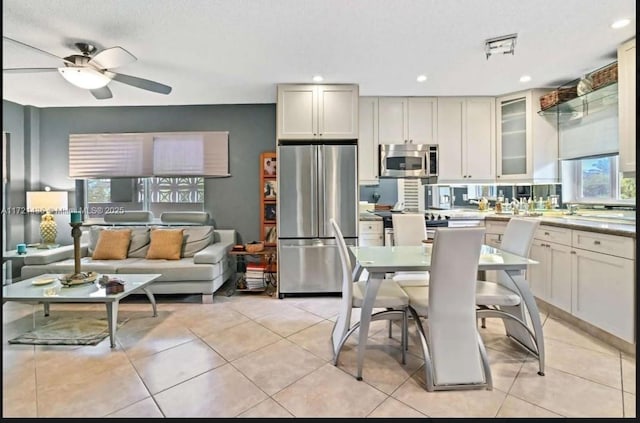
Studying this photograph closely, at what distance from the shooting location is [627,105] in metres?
2.66

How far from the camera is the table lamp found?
3.89 meters

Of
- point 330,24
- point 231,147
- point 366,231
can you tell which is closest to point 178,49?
point 330,24

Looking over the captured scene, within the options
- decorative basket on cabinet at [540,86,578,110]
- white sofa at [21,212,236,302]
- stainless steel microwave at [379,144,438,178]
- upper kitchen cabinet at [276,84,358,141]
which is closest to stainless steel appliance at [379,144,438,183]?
stainless steel microwave at [379,144,438,178]

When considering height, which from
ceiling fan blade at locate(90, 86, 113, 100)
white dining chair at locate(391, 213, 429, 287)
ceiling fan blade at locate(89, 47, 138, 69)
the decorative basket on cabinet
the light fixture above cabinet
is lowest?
white dining chair at locate(391, 213, 429, 287)

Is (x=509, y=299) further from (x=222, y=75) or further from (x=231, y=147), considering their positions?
(x=231, y=147)

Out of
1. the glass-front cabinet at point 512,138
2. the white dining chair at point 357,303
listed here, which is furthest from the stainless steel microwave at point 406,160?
the white dining chair at point 357,303

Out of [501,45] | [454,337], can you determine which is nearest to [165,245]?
[454,337]

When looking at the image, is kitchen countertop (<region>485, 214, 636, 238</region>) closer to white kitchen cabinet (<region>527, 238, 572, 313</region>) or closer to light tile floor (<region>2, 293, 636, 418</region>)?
white kitchen cabinet (<region>527, 238, 572, 313</region>)

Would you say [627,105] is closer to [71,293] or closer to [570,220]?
[570,220]

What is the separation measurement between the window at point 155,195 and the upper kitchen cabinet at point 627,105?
4.51 m

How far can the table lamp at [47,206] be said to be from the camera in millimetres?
3891

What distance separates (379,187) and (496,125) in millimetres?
1639

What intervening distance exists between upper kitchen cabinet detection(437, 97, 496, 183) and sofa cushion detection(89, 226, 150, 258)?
381 centimetres

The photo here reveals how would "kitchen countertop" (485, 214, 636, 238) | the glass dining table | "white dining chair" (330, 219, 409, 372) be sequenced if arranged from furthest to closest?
"kitchen countertop" (485, 214, 636, 238) → "white dining chair" (330, 219, 409, 372) → the glass dining table
